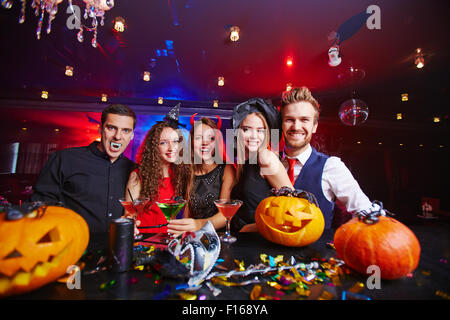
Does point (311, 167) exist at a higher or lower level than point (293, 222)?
higher

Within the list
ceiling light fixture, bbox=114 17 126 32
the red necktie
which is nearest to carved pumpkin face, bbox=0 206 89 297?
the red necktie

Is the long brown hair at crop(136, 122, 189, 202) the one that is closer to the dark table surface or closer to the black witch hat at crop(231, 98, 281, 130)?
the black witch hat at crop(231, 98, 281, 130)

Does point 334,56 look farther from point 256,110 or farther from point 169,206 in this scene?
point 169,206

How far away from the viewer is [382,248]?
0.97 meters

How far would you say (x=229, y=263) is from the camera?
115 centimetres

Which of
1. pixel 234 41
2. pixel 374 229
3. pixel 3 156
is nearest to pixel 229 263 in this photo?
pixel 374 229

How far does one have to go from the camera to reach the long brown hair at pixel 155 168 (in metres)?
2.62

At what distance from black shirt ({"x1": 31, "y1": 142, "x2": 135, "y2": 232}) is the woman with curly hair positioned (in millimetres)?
218

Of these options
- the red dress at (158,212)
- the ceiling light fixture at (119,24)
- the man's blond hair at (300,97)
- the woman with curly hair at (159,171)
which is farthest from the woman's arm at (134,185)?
the ceiling light fixture at (119,24)

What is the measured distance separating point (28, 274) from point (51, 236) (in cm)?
17

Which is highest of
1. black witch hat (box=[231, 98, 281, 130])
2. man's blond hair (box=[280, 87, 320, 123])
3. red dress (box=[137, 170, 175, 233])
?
man's blond hair (box=[280, 87, 320, 123])

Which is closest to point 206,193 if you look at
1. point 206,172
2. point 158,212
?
point 206,172

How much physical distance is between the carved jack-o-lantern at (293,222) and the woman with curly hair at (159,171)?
1554 millimetres

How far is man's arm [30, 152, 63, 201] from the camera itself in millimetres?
2412
